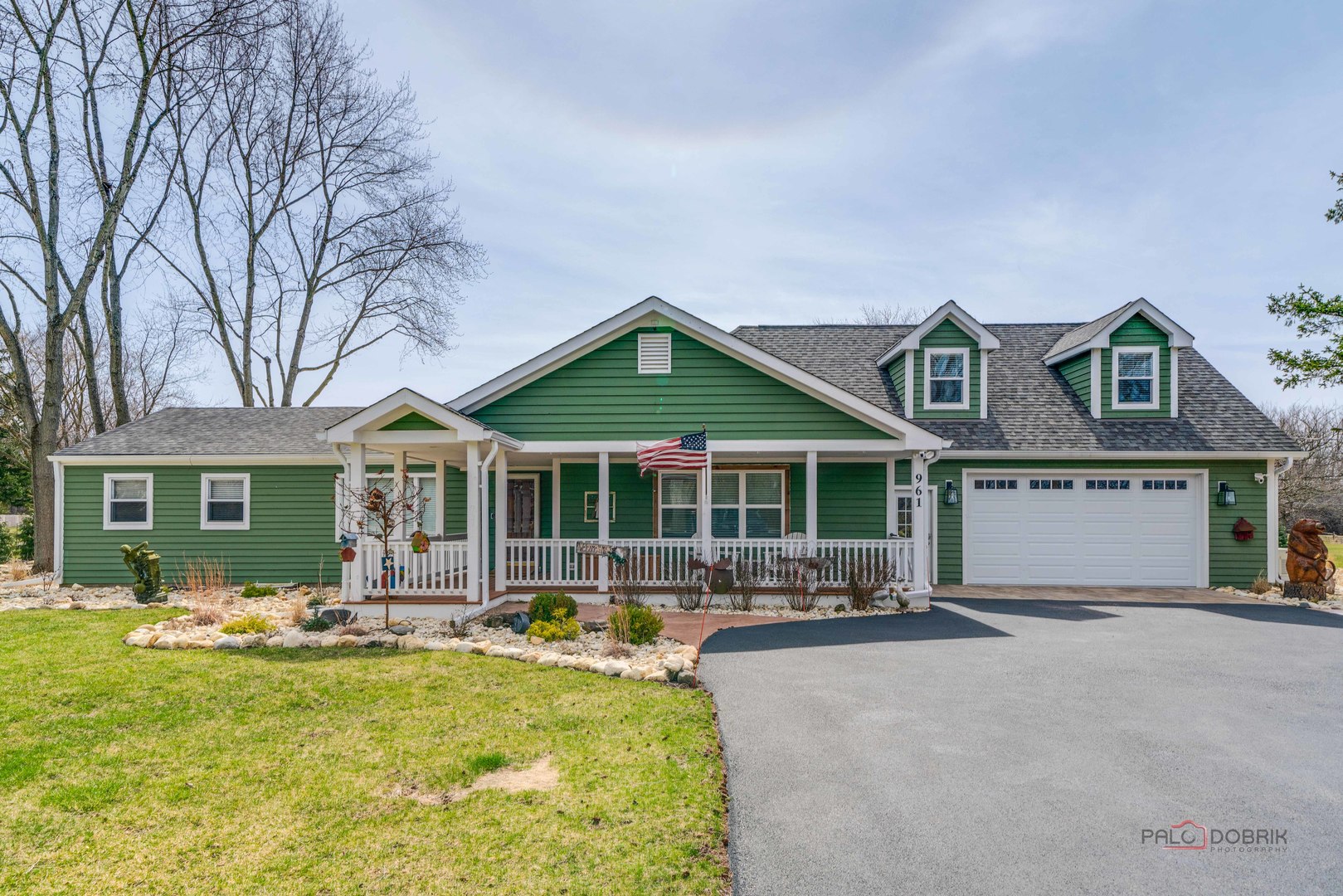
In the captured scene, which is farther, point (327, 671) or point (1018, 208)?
point (1018, 208)

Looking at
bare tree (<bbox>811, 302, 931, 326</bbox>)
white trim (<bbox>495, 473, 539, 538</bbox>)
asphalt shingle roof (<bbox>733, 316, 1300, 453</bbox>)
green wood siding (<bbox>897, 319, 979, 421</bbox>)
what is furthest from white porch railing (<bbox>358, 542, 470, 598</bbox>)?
bare tree (<bbox>811, 302, 931, 326</bbox>)

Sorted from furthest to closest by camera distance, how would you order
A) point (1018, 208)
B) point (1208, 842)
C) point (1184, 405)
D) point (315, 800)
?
point (1184, 405), point (1018, 208), point (315, 800), point (1208, 842)

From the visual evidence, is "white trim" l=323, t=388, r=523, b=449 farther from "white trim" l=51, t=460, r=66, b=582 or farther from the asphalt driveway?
"white trim" l=51, t=460, r=66, b=582

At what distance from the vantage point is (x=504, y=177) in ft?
41.1

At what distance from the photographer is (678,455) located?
10.3 meters

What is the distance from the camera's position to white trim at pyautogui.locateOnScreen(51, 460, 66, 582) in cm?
1376

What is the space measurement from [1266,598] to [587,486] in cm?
1245

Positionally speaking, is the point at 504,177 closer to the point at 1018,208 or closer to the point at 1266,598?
the point at 1018,208

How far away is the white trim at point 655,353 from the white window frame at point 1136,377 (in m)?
9.46

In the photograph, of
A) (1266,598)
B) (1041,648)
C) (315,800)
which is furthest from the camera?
(1266,598)

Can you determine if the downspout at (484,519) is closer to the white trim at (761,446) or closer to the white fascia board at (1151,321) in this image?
the white trim at (761,446)

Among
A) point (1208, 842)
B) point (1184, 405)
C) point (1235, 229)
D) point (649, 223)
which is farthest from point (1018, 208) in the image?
point (1208, 842)

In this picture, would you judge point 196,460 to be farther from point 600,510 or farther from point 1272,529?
point 1272,529
